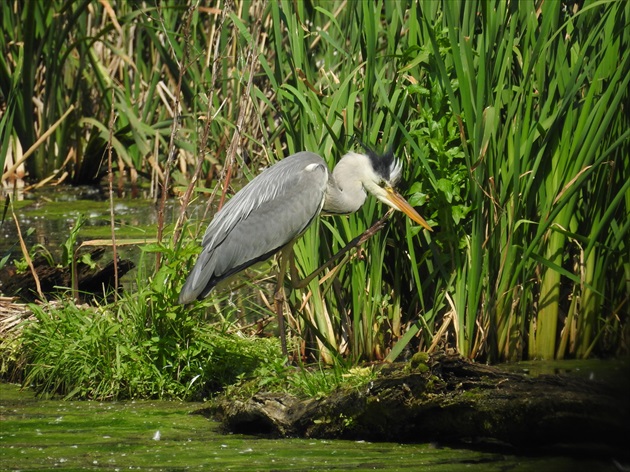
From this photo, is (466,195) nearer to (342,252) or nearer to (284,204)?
(342,252)

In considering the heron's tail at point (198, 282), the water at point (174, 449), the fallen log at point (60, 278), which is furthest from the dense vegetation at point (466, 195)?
the fallen log at point (60, 278)

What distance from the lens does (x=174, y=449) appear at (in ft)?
12.7

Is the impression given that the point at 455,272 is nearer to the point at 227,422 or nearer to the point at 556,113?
the point at 556,113

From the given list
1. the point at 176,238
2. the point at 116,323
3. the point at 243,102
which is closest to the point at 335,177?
the point at 243,102

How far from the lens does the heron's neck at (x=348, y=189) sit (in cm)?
502

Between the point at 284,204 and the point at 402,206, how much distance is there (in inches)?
26.1

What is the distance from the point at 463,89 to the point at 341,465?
1.93 m

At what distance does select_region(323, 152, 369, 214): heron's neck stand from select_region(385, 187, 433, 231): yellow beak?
0.55ft

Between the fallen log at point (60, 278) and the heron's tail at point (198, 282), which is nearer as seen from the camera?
the heron's tail at point (198, 282)

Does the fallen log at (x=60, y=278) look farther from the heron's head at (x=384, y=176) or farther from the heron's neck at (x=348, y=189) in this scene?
the heron's head at (x=384, y=176)

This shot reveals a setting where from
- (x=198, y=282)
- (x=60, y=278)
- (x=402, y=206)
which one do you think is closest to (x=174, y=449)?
(x=198, y=282)

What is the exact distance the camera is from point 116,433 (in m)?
4.16

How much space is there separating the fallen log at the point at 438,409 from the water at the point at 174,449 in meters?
0.07

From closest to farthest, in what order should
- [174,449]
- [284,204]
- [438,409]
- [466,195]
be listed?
[438,409] → [174,449] → [466,195] → [284,204]
